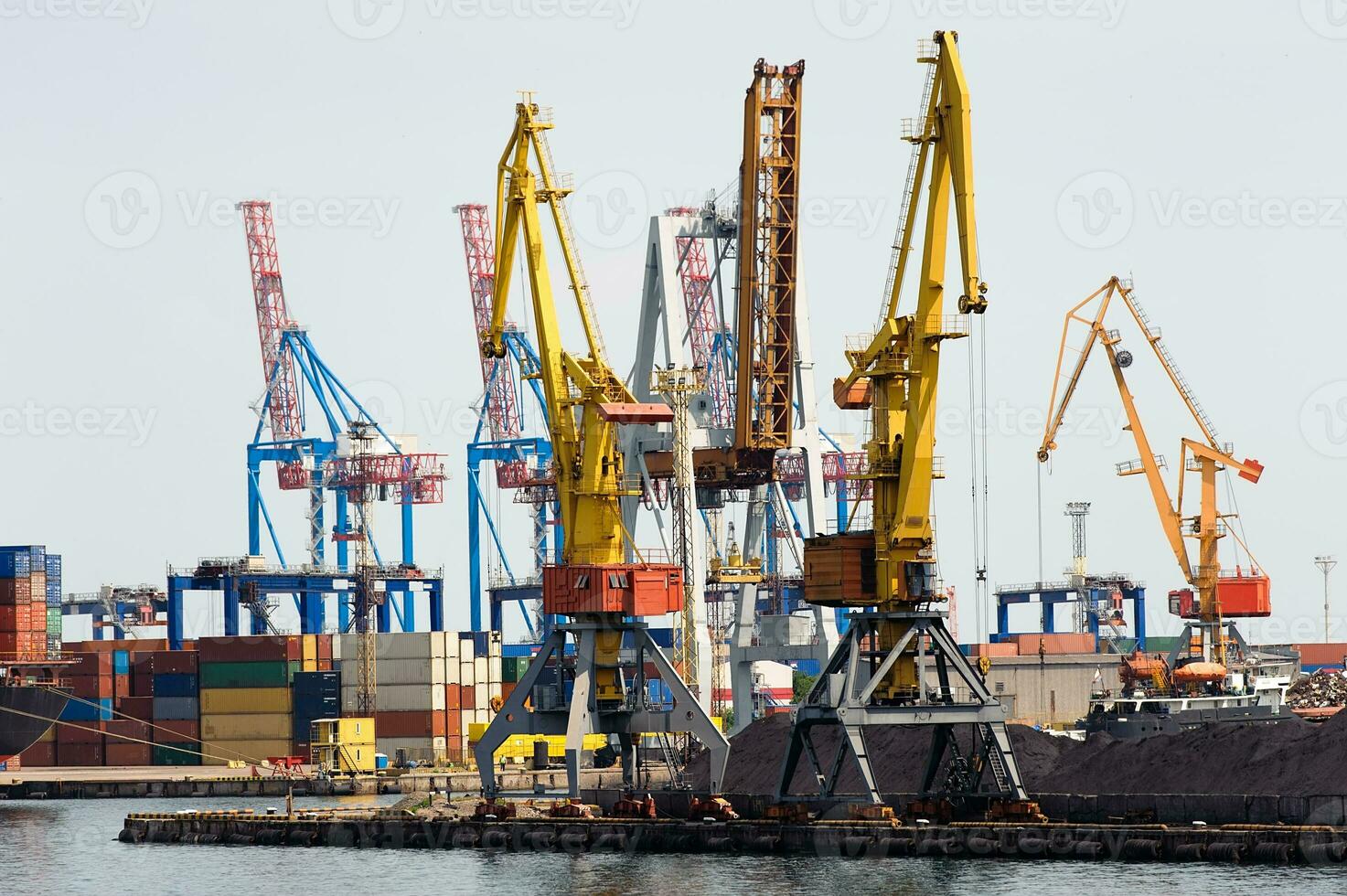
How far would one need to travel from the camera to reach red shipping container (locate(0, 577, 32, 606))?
355ft

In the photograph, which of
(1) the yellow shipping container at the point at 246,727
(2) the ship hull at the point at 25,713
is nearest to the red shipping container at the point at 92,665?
(2) the ship hull at the point at 25,713

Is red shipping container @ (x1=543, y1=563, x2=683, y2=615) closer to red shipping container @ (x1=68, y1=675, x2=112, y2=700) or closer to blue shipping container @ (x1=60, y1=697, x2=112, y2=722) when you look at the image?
red shipping container @ (x1=68, y1=675, x2=112, y2=700)

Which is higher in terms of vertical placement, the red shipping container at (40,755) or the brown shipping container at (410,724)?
the brown shipping container at (410,724)

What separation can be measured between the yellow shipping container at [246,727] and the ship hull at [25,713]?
7628 mm

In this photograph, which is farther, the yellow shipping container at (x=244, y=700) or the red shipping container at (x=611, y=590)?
the yellow shipping container at (x=244, y=700)

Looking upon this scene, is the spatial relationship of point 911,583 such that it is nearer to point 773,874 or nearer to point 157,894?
point 773,874

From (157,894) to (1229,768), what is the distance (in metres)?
33.0

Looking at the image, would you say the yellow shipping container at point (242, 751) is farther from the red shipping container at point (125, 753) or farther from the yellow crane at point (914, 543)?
the yellow crane at point (914, 543)

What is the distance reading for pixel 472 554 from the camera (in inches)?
6048

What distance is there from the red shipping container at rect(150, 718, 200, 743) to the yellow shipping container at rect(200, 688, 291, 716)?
1.15 metres

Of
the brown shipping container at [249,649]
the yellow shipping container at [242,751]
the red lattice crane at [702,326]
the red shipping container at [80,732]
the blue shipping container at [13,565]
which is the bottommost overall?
the yellow shipping container at [242,751]

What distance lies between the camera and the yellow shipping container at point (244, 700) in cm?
11094

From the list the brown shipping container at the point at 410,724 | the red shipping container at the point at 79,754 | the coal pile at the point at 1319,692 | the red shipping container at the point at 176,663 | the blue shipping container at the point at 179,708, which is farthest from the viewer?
the red shipping container at the point at 79,754

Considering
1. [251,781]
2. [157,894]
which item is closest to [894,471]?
[157,894]
